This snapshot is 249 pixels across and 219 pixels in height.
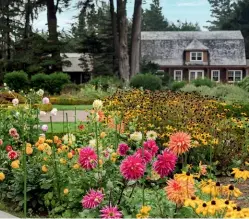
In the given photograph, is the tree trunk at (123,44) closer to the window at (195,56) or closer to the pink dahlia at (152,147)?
the window at (195,56)

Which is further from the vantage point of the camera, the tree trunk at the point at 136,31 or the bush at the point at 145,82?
the tree trunk at the point at 136,31

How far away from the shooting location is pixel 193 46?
130 ft

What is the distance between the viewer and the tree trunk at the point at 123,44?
27453 mm

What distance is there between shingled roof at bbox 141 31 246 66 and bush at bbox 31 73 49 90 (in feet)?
49.4

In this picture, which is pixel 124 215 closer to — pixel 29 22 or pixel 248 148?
pixel 248 148

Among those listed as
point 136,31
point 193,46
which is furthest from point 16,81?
point 193,46

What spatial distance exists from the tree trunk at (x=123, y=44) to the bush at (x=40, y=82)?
4.53m

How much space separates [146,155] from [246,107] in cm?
1115

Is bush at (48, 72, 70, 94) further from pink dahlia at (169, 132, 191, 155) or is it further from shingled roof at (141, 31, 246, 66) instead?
pink dahlia at (169, 132, 191, 155)

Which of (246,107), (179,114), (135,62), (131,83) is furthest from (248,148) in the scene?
(135,62)

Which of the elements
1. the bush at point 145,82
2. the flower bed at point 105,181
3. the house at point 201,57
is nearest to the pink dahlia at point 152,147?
the flower bed at point 105,181

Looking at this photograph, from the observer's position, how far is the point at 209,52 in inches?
1578

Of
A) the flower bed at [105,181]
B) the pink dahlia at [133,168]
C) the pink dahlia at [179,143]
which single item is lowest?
the flower bed at [105,181]

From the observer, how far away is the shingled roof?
39.7 meters
